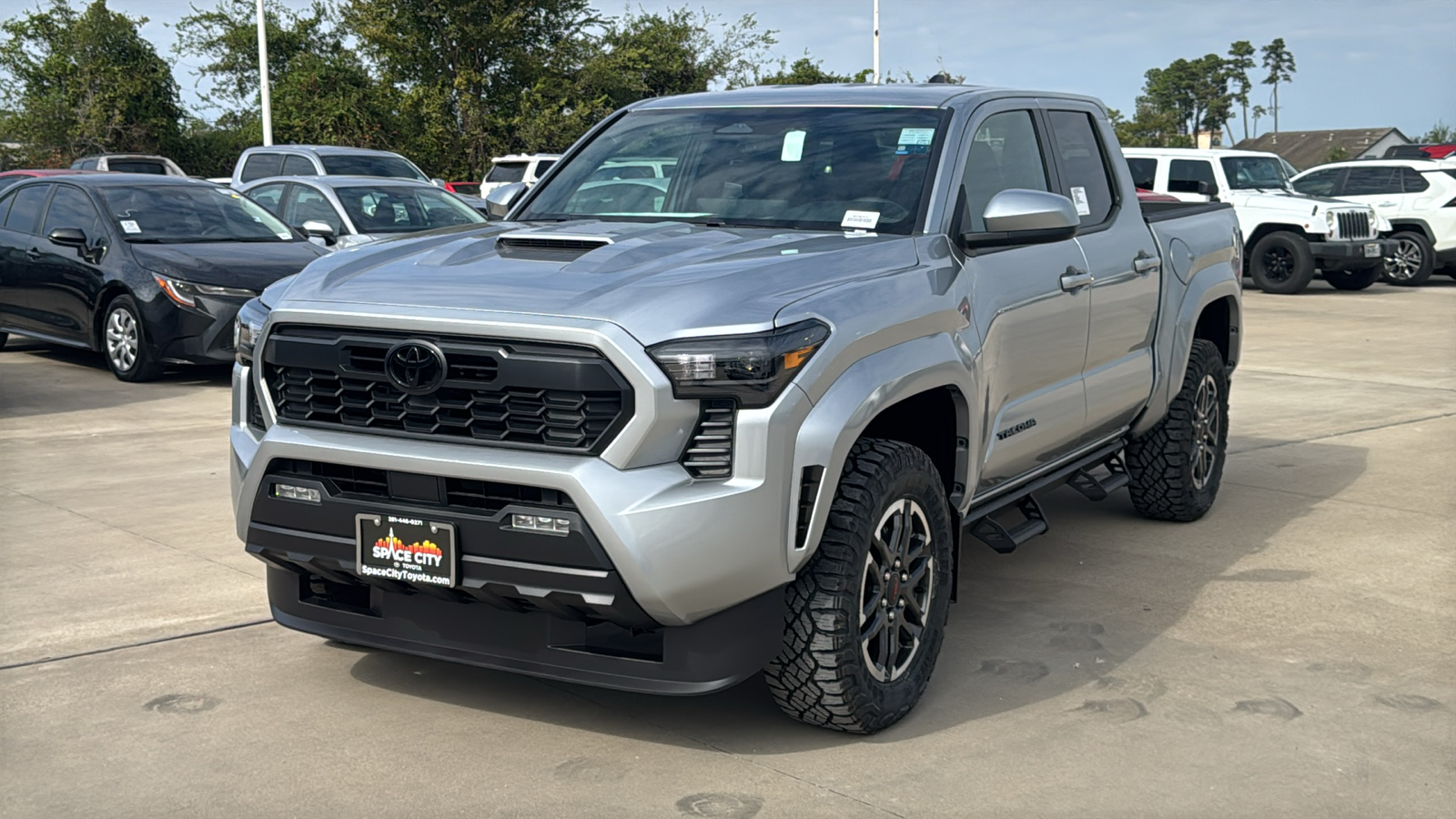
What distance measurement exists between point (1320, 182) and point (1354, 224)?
2.37 metres

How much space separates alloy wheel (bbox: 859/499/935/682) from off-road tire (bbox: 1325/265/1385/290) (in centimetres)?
1806

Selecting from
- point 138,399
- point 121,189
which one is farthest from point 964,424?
point 121,189

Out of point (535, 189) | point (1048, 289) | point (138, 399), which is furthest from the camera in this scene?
point (138, 399)

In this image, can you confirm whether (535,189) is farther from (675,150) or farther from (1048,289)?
(1048,289)

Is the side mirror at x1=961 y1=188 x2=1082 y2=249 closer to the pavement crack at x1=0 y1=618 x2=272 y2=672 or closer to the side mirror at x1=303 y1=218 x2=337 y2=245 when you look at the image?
the pavement crack at x1=0 y1=618 x2=272 y2=672

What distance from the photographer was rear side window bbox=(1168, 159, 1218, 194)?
65.7 ft

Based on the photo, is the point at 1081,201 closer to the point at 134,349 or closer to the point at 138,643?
the point at 138,643

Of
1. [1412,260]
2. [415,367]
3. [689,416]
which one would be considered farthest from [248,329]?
[1412,260]

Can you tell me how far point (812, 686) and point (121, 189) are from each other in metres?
9.79

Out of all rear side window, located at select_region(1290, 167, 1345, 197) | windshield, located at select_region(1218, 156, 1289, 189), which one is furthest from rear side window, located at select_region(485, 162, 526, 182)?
rear side window, located at select_region(1290, 167, 1345, 197)

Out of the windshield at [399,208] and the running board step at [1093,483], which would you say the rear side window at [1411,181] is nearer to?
the windshield at [399,208]

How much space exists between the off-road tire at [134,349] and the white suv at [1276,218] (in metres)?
13.2

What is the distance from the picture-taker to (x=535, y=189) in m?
5.62

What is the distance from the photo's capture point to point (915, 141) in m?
5.00
